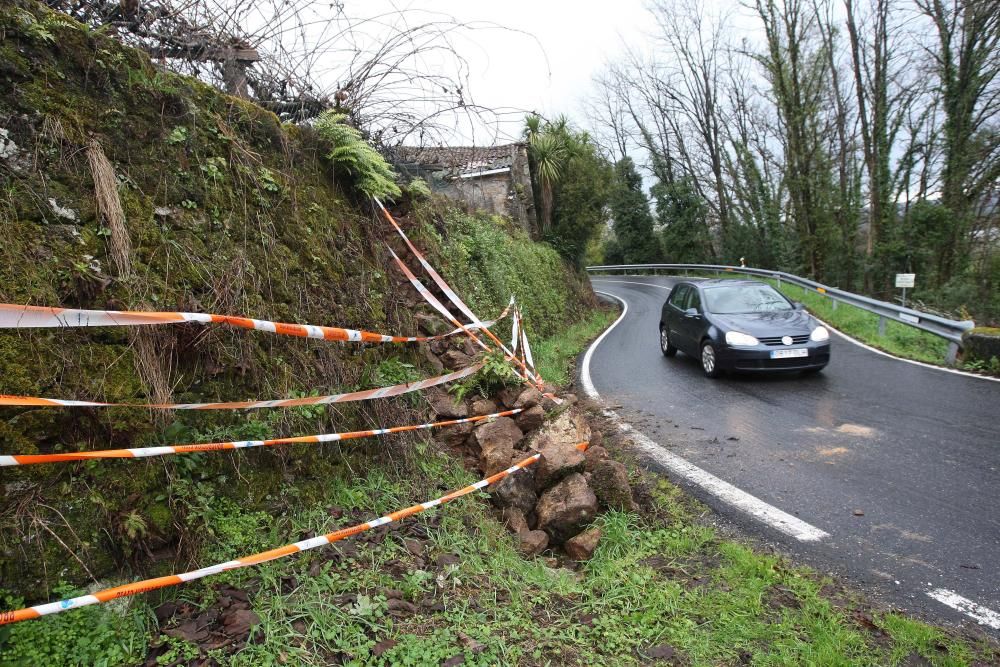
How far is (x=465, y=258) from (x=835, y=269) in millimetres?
24150

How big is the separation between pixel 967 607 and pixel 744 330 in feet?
19.8

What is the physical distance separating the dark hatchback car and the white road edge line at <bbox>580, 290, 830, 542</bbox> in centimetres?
273

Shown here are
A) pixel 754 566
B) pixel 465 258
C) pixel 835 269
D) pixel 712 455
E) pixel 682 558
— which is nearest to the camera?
pixel 754 566

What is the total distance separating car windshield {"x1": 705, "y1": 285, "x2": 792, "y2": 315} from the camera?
9633 millimetres

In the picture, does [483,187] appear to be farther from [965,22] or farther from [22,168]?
[22,168]

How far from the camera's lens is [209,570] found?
259cm

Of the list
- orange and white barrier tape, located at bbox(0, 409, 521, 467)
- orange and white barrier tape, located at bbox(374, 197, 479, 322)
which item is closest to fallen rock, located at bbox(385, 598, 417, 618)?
orange and white barrier tape, located at bbox(0, 409, 521, 467)

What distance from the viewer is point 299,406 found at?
3717mm

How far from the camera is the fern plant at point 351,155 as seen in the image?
5.52m

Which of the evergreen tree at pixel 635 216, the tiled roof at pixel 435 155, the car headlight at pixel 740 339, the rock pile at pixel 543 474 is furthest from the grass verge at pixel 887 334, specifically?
the evergreen tree at pixel 635 216

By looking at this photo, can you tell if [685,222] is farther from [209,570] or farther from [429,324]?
[209,570]

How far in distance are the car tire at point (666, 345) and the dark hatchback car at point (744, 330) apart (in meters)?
0.29

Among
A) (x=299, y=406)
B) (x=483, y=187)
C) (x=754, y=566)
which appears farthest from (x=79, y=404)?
(x=483, y=187)

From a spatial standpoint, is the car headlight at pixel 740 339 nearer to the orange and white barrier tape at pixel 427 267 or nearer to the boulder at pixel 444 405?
the orange and white barrier tape at pixel 427 267
